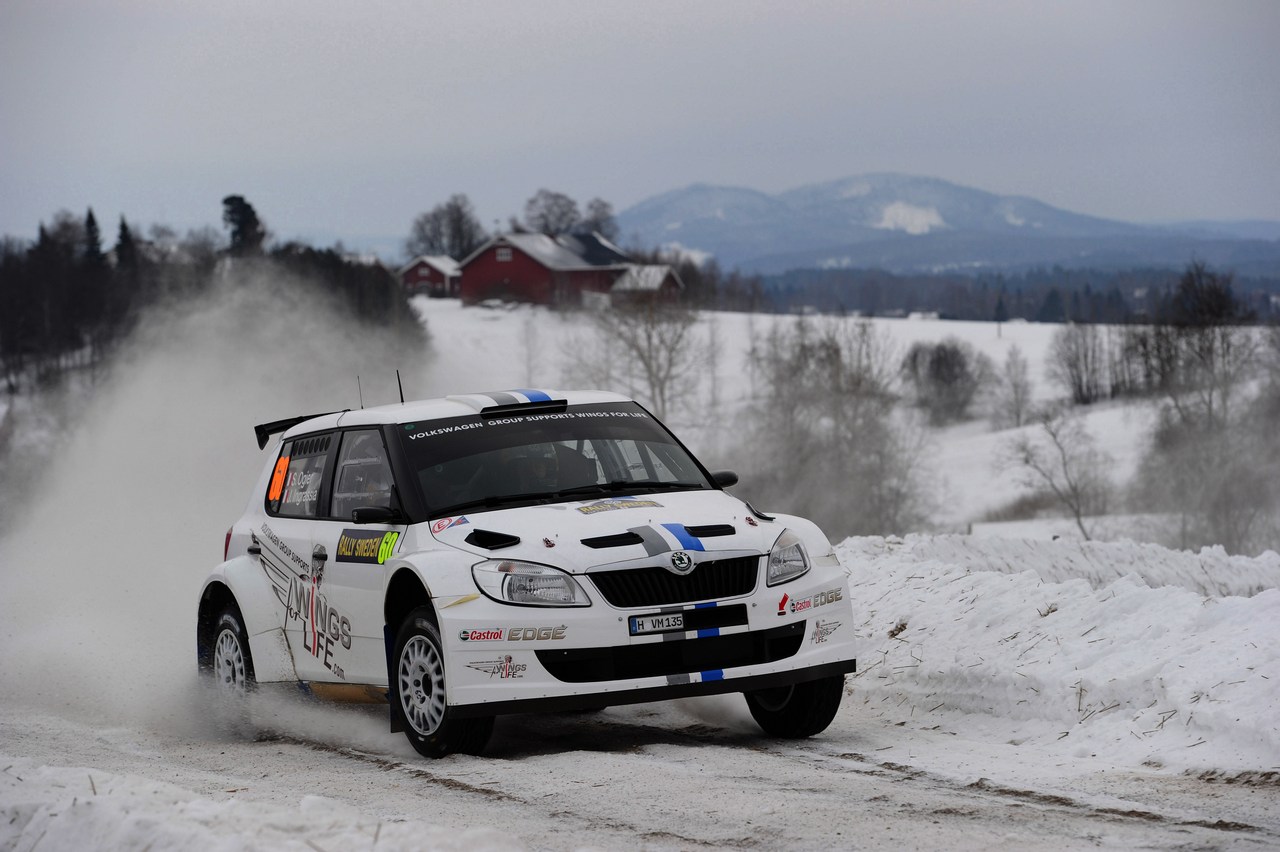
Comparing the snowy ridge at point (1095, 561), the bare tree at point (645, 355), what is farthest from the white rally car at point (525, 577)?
the bare tree at point (645, 355)

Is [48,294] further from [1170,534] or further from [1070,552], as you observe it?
[1070,552]

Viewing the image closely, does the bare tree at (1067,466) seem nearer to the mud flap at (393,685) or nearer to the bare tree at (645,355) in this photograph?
the bare tree at (645,355)

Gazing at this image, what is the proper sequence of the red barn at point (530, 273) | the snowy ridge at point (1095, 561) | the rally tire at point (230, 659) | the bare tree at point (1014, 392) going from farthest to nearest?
the red barn at point (530, 273)
the bare tree at point (1014, 392)
the snowy ridge at point (1095, 561)
the rally tire at point (230, 659)

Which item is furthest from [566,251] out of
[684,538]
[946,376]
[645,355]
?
[684,538]

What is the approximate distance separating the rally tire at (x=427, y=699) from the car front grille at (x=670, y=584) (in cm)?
85

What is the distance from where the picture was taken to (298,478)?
9180 millimetres

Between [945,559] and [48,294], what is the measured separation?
89.4 metres

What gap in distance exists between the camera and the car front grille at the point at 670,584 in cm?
701

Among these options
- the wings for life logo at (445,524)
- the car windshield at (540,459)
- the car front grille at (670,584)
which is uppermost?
the car windshield at (540,459)

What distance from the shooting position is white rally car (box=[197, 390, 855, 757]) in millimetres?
6996

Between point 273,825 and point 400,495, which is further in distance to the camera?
point 400,495

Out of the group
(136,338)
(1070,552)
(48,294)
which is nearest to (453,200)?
(48,294)

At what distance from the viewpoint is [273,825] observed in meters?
5.22

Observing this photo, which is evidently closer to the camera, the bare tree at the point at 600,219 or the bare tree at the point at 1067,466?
the bare tree at the point at 1067,466
